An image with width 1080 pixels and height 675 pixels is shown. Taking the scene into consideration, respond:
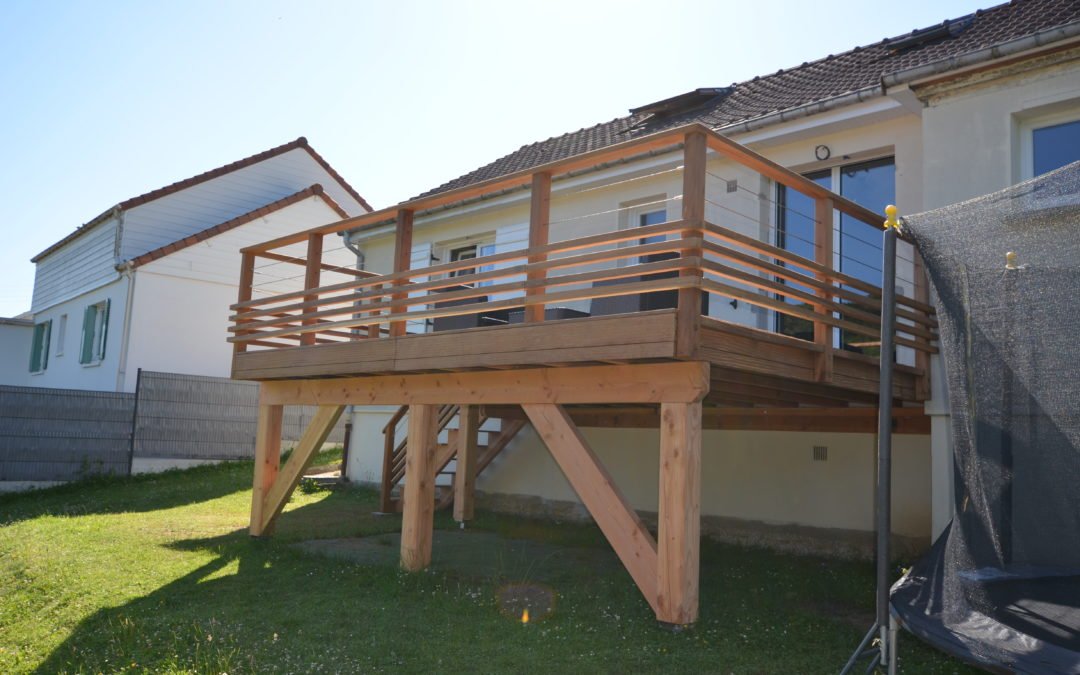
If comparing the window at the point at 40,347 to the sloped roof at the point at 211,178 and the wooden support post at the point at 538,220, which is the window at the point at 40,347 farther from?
the wooden support post at the point at 538,220

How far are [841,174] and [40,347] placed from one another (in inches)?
883

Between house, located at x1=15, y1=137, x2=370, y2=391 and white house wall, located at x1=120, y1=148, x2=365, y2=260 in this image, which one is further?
white house wall, located at x1=120, y1=148, x2=365, y2=260

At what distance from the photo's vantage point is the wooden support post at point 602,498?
521cm

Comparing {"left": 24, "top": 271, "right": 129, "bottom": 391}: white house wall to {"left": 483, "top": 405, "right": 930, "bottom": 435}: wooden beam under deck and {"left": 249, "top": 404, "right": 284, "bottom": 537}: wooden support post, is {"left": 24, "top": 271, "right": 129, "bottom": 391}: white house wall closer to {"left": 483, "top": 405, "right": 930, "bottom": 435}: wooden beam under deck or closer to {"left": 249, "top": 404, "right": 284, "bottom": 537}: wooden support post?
{"left": 249, "top": 404, "right": 284, "bottom": 537}: wooden support post

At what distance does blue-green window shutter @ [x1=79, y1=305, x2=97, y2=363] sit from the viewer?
63.7 ft

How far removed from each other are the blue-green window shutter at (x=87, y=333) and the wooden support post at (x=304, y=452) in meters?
13.2

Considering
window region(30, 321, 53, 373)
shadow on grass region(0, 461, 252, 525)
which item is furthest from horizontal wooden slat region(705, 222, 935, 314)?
window region(30, 321, 53, 373)

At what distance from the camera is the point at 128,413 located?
14.7m

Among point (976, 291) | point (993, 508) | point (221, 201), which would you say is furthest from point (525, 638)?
point (221, 201)

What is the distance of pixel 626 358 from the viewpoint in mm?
5207

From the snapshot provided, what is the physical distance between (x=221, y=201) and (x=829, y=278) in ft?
57.4

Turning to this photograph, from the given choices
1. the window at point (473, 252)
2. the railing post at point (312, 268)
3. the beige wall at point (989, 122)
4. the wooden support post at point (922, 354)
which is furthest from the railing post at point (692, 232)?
the window at point (473, 252)

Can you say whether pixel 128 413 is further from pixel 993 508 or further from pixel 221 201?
pixel 993 508

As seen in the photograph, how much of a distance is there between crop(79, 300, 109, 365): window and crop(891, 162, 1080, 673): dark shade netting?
60.2 ft
